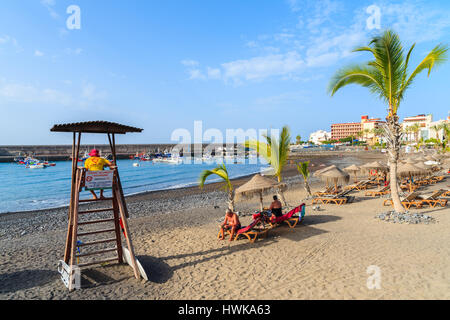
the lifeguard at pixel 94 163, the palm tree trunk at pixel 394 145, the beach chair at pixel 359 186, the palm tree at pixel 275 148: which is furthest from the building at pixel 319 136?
the lifeguard at pixel 94 163

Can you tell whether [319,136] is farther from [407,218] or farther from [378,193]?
[407,218]

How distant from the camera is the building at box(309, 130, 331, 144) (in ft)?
575

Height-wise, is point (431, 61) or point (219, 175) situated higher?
point (431, 61)

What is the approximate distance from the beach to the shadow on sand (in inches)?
0.8

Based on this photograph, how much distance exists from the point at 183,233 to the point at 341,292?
562 centimetres

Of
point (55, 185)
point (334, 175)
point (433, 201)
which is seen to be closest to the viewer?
point (433, 201)

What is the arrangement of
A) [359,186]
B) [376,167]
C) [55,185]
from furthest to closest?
1. [55,185]
2. [359,186]
3. [376,167]

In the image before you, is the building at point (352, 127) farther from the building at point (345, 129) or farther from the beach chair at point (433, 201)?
the beach chair at point (433, 201)

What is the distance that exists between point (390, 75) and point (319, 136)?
7230 inches

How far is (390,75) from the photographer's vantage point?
27.6ft

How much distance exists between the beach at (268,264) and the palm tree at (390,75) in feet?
9.12

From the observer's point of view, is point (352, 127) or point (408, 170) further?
point (352, 127)

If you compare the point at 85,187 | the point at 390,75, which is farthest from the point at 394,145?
the point at 85,187
